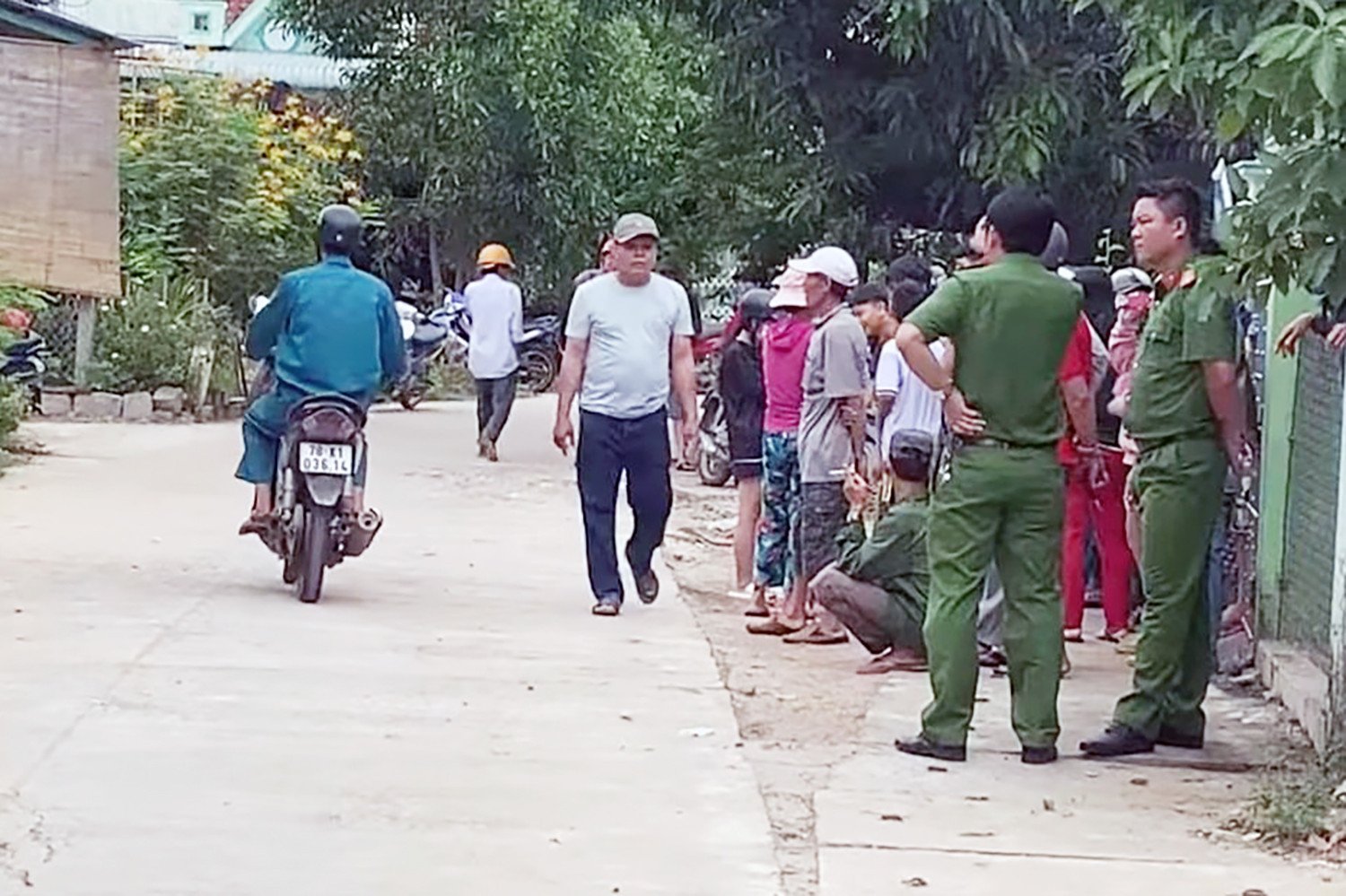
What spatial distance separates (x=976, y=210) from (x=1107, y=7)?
284 inches

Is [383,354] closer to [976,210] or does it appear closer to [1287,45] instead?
[976,210]

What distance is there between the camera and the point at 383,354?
1090cm

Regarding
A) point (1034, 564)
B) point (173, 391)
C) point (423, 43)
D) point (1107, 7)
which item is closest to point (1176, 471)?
point (1034, 564)

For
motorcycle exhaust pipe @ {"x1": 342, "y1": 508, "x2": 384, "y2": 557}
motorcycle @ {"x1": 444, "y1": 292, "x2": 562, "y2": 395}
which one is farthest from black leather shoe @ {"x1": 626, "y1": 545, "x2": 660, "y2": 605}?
motorcycle @ {"x1": 444, "y1": 292, "x2": 562, "y2": 395}

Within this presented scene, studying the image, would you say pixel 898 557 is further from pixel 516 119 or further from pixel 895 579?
pixel 516 119

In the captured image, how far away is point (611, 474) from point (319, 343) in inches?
57.5

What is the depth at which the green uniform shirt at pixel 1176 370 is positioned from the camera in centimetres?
751

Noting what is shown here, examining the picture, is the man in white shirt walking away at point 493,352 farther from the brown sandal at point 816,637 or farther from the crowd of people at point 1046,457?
the crowd of people at point 1046,457

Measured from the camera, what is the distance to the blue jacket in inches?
420

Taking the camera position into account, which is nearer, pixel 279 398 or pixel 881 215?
pixel 279 398

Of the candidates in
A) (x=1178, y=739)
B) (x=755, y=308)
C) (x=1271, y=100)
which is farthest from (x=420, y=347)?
(x=1271, y=100)

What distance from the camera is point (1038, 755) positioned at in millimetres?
7605

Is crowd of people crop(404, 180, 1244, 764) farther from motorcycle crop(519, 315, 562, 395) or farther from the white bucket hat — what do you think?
motorcycle crop(519, 315, 562, 395)

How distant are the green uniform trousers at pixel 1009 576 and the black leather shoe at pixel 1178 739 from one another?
488 mm
